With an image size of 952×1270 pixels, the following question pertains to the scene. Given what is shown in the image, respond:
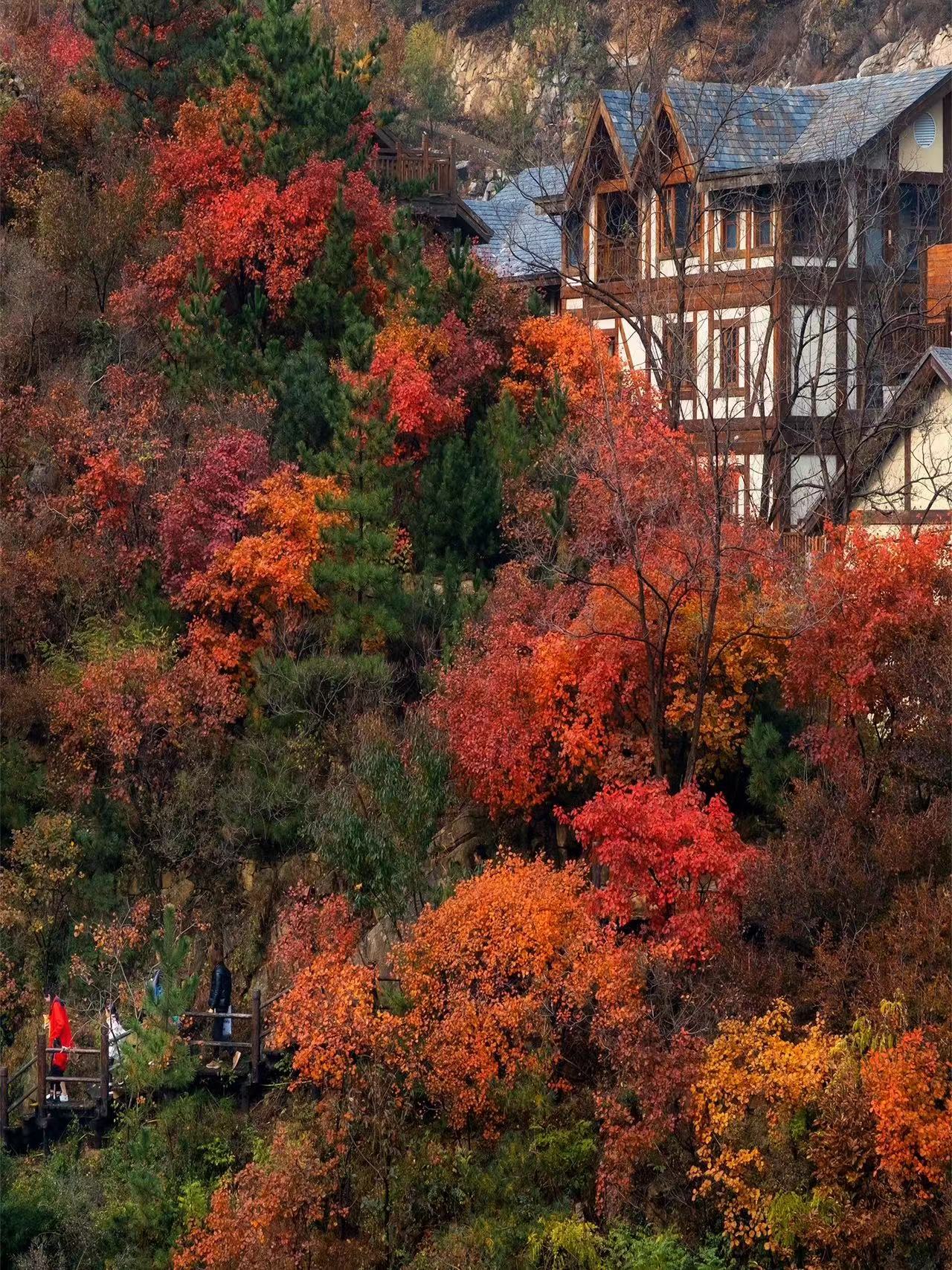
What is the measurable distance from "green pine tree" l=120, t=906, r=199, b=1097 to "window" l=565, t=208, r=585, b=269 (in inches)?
840

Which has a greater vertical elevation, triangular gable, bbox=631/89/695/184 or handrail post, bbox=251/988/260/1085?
triangular gable, bbox=631/89/695/184

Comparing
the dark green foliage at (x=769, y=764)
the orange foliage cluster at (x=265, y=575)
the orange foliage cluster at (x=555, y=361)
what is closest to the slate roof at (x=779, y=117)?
the orange foliage cluster at (x=555, y=361)

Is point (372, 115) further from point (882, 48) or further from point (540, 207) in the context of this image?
point (882, 48)

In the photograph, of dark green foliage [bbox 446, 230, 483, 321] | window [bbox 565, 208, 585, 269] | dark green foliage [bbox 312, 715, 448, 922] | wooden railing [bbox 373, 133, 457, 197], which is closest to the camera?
dark green foliage [bbox 312, 715, 448, 922]

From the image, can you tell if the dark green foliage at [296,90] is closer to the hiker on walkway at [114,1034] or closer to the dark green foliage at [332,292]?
the dark green foliage at [332,292]

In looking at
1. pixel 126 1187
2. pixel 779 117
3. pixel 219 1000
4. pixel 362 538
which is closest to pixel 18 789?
pixel 219 1000

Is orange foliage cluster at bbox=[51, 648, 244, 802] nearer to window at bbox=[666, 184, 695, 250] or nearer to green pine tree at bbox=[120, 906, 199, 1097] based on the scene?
green pine tree at bbox=[120, 906, 199, 1097]

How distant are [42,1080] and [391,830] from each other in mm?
7012

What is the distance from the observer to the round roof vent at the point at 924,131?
138ft

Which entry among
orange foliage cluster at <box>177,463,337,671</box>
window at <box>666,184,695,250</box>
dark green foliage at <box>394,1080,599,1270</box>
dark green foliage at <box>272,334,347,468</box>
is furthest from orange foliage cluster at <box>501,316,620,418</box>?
dark green foliage at <box>394,1080,599,1270</box>

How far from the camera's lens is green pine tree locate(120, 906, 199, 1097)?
30.0m

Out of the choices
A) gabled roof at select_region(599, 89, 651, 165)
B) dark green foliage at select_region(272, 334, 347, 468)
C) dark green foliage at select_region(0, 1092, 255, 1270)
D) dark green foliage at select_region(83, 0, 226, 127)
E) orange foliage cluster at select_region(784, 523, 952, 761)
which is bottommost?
dark green foliage at select_region(0, 1092, 255, 1270)

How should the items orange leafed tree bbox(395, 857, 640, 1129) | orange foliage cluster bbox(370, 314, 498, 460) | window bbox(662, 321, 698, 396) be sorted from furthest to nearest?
1. orange foliage cluster bbox(370, 314, 498, 460)
2. window bbox(662, 321, 698, 396)
3. orange leafed tree bbox(395, 857, 640, 1129)

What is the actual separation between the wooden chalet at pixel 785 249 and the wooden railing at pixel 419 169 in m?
4.70
